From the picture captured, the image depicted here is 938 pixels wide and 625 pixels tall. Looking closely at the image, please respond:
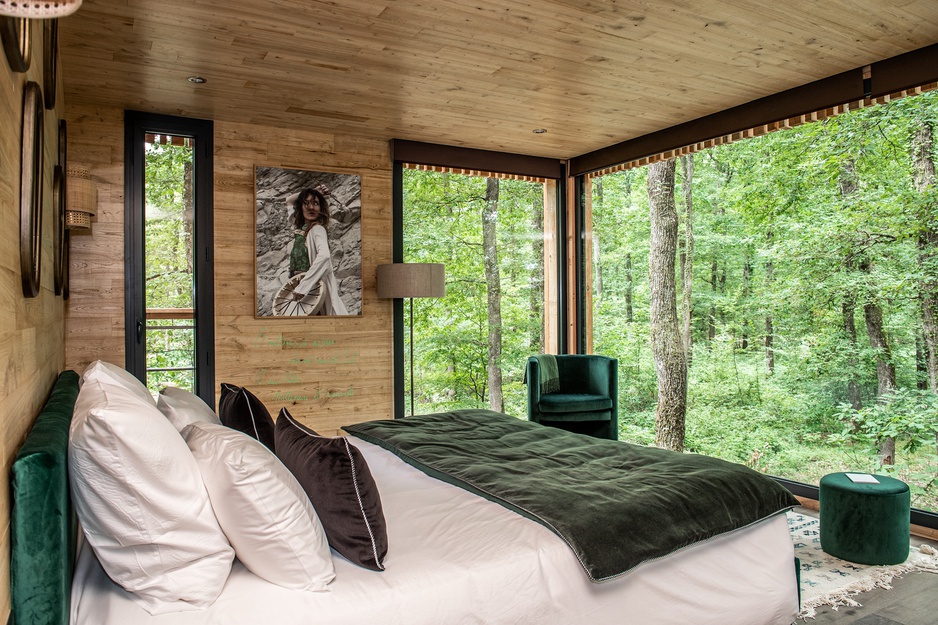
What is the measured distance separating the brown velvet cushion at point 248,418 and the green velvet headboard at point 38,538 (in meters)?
1.18

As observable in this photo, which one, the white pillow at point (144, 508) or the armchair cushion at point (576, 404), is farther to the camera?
the armchair cushion at point (576, 404)

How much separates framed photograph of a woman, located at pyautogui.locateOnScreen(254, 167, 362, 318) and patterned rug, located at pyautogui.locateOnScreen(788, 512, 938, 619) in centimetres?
352

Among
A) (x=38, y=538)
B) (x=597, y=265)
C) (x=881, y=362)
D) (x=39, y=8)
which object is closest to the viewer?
(x=39, y=8)

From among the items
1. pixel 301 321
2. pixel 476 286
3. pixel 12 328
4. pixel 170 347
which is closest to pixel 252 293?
pixel 301 321

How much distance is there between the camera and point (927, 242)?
187 inches

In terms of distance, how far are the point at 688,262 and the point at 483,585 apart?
621cm

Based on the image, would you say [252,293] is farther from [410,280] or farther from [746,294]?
[746,294]

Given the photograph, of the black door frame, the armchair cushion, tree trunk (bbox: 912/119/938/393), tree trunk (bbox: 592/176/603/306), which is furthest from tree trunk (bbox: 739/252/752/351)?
the black door frame

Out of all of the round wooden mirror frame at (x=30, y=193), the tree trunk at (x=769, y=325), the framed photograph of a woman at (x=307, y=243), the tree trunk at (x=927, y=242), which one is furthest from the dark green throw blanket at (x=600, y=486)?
the tree trunk at (x=769, y=325)

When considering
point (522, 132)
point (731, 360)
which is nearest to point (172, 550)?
point (522, 132)

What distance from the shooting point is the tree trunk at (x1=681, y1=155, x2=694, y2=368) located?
23.9ft

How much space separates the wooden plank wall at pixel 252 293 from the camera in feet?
14.6

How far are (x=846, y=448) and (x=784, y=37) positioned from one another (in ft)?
12.8

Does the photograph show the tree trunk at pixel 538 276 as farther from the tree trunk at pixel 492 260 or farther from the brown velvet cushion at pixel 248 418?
the brown velvet cushion at pixel 248 418
